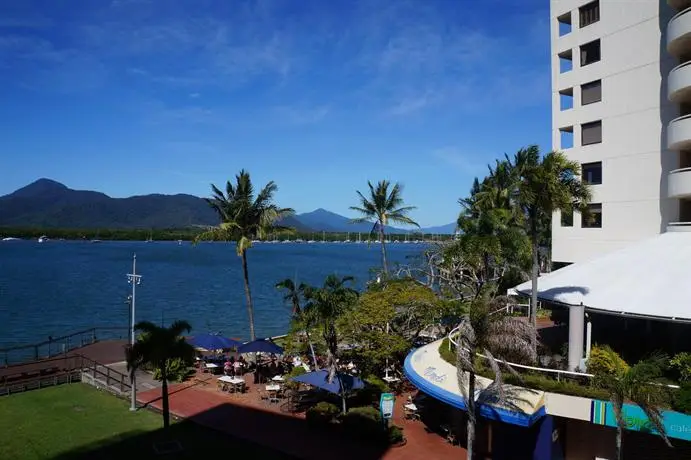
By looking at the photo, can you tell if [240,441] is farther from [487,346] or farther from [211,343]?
[487,346]

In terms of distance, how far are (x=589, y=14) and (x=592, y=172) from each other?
31.3ft

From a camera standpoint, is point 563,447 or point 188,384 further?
point 188,384

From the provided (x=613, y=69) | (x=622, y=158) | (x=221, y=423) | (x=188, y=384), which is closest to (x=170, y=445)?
(x=221, y=423)

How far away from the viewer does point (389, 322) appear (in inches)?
1067

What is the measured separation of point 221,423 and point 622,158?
24.5 metres

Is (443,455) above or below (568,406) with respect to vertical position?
below

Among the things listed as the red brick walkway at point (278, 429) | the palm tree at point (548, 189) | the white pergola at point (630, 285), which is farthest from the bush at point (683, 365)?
the red brick walkway at point (278, 429)

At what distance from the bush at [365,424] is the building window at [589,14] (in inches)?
1019

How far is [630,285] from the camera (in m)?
20.1

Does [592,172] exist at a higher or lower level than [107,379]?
higher

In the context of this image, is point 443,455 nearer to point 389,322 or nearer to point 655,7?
point 389,322

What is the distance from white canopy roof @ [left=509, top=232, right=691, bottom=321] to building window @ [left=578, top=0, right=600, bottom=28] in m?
14.0

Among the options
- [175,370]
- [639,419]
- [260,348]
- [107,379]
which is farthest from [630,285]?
[107,379]

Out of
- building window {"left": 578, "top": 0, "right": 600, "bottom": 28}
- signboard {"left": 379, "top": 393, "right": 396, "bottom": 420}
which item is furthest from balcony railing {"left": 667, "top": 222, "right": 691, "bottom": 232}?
signboard {"left": 379, "top": 393, "right": 396, "bottom": 420}
